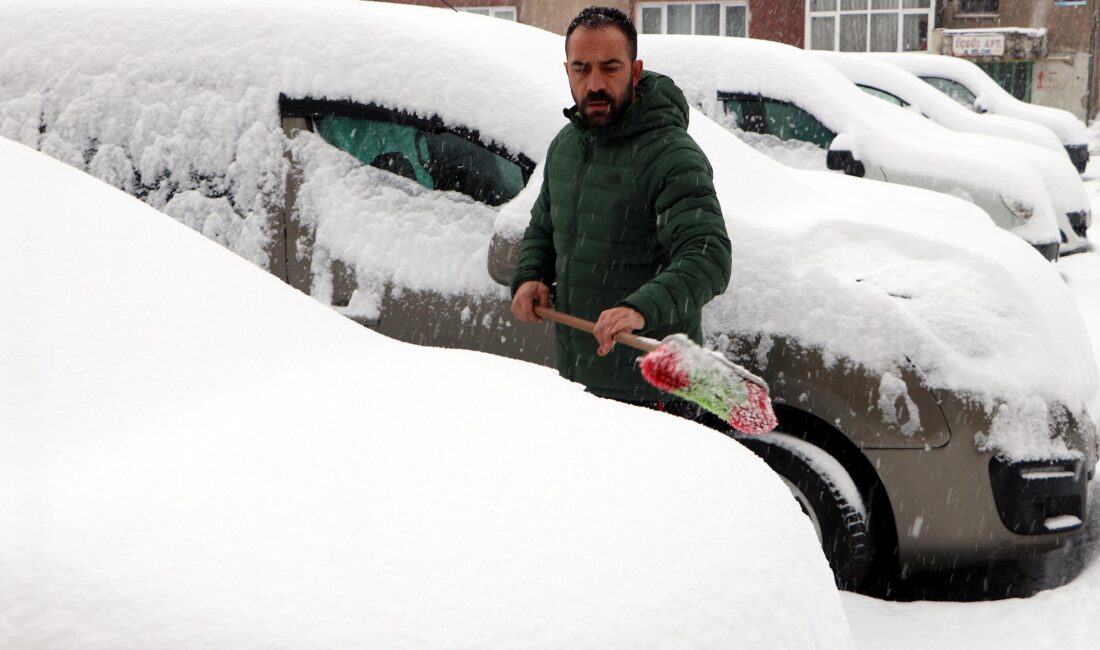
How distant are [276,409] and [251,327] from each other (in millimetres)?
353

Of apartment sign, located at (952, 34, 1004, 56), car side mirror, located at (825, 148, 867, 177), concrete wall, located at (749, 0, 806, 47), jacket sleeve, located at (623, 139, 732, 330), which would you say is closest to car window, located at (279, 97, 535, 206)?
jacket sleeve, located at (623, 139, 732, 330)

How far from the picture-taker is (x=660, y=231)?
276 cm

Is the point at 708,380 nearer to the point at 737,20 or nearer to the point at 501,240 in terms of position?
the point at 501,240

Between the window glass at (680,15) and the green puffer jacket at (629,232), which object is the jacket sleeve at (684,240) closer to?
the green puffer jacket at (629,232)

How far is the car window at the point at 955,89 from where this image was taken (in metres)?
13.3

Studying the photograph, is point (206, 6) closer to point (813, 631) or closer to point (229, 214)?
point (229, 214)

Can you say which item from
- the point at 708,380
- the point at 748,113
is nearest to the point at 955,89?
the point at 748,113

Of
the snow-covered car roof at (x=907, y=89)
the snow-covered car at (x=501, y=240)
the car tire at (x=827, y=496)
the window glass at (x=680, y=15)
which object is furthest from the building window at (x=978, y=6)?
the car tire at (x=827, y=496)

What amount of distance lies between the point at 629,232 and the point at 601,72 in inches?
14.8

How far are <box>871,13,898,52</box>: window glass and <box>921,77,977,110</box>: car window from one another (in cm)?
1437

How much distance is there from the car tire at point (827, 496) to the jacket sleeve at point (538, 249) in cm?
73

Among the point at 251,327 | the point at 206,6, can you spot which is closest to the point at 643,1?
the point at 206,6

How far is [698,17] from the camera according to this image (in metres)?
27.1

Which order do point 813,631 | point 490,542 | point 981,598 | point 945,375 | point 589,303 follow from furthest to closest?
point 981,598
point 945,375
point 589,303
point 813,631
point 490,542
